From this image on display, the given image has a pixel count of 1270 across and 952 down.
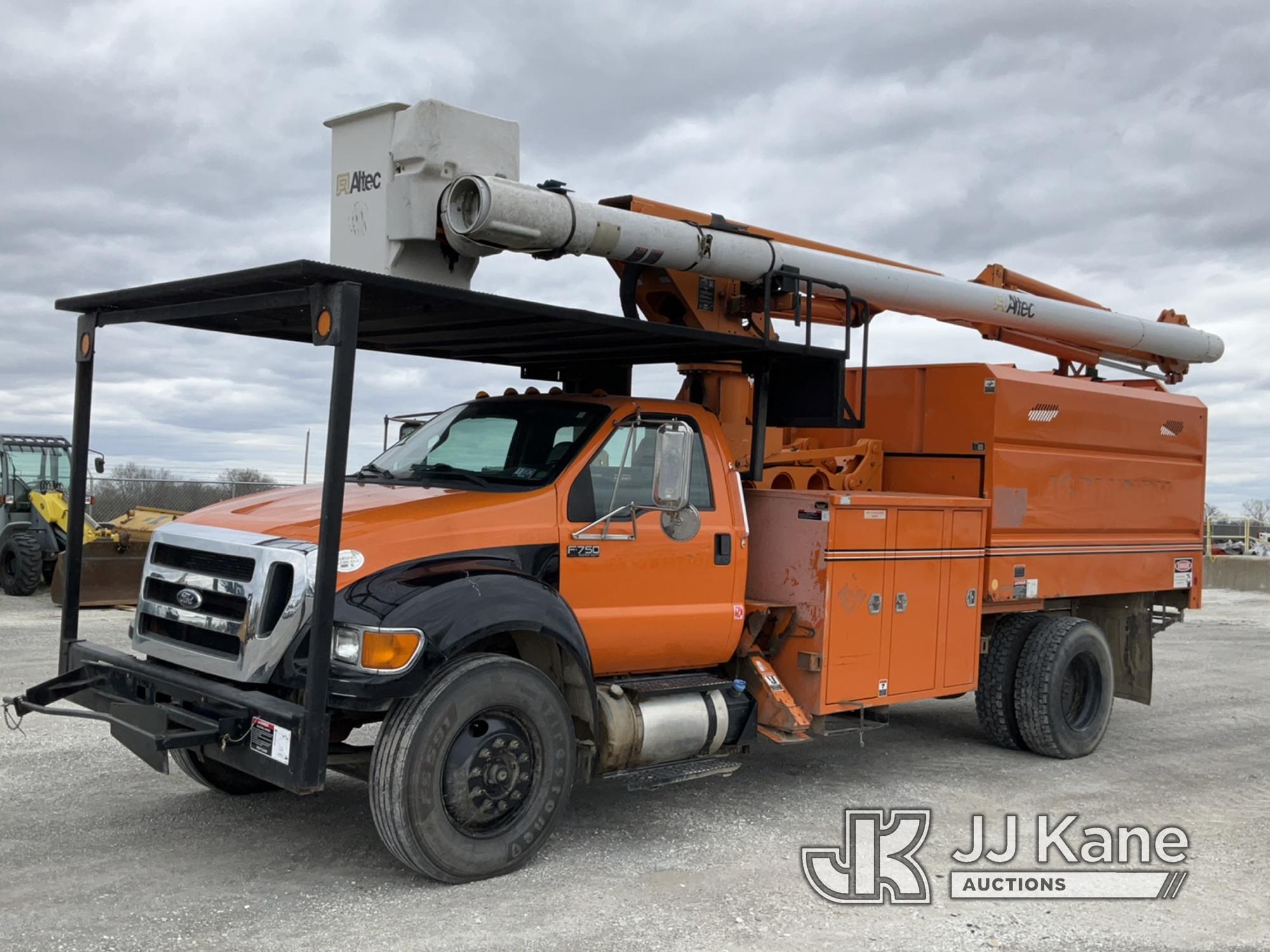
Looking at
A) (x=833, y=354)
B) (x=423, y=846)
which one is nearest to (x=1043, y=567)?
(x=833, y=354)

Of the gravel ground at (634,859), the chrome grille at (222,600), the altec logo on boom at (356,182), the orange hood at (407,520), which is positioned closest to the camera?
the gravel ground at (634,859)

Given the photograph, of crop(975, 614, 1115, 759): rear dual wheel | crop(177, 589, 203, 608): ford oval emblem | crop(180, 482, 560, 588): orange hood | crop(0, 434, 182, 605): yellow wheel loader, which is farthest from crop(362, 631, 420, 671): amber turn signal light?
crop(0, 434, 182, 605): yellow wheel loader

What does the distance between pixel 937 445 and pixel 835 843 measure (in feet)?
10.6

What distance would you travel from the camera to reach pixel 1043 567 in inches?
339

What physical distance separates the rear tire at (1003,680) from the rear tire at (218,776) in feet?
16.2

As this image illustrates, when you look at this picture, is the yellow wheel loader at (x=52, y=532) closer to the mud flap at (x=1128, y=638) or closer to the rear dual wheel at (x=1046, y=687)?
the rear dual wheel at (x=1046, y=687)

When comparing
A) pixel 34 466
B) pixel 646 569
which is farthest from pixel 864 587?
pixel 34 466

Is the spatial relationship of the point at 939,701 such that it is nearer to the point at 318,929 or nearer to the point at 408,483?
the point at 408,483

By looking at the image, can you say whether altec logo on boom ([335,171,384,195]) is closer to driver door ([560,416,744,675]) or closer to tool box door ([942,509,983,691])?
driver door ([560,416,744,675])

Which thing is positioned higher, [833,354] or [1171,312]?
[1171,312]

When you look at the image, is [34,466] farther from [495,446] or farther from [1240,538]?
[1240,538]

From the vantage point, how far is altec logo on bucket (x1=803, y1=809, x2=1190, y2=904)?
569 cm

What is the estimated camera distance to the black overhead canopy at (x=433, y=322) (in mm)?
5316

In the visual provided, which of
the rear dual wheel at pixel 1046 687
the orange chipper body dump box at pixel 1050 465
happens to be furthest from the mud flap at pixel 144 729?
the rear dual wheel at pixel 1046 687
